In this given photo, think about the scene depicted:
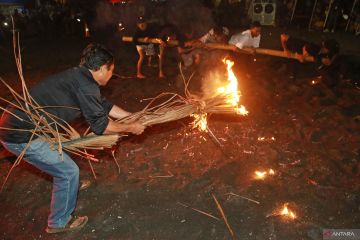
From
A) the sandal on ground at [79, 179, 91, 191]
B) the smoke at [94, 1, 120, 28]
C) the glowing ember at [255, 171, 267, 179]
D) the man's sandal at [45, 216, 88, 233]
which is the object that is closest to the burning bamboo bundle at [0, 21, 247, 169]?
the man's sandal at [45, 216, 88, 233]

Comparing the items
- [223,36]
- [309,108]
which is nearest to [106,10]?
[223,36]

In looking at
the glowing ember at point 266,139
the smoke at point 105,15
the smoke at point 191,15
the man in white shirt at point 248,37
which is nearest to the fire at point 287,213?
the glowing ember at point 266,139

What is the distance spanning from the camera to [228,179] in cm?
459

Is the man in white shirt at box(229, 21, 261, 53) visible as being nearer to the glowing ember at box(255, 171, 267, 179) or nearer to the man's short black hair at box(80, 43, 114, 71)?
the glowing ember at box(255, 171, 267, 179)

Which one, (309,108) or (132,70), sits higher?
(309,108)

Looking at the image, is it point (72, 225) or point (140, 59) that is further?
point (140, 59)

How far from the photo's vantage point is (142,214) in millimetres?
4066

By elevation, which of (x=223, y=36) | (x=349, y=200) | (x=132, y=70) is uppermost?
(x=223, y=36)

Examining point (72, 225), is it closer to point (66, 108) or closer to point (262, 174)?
point (66, 108)

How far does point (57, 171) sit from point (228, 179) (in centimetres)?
254

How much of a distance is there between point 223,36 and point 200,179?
18.6ft

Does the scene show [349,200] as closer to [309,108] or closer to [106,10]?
[309,108]

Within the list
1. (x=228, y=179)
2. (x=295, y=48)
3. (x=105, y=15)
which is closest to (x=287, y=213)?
(x=228, y=179)

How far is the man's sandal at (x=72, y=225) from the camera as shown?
374cm
